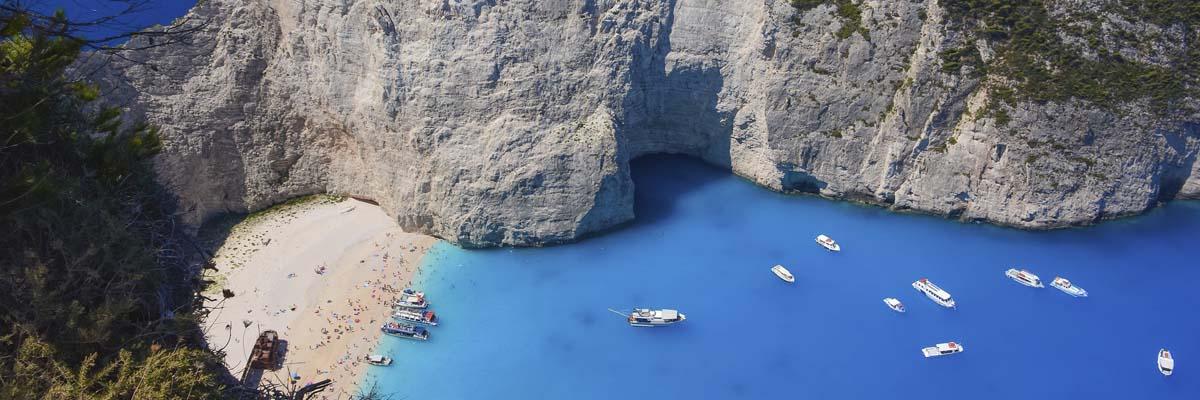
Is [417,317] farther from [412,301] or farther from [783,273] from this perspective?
[783,273]

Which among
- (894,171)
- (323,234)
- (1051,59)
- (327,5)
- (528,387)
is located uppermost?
(327,5)

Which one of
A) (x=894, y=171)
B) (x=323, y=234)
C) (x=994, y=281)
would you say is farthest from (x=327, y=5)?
(x=994, y=281)

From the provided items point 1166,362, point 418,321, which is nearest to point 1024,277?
point 1166,362

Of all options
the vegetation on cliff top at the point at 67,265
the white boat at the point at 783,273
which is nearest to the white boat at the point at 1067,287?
the white boat at the point at 783,273

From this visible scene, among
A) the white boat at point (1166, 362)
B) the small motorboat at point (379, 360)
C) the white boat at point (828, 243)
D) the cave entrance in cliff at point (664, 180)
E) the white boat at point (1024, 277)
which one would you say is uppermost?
the cave entrance in cliff at point (664, 180)

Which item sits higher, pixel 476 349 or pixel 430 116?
pixel 430 116

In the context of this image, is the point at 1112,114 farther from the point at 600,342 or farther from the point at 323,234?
the point at 323,234

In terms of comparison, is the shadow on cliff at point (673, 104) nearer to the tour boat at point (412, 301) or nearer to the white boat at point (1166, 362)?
the tour boat at point (412, 301)

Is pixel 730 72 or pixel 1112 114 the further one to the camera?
pixel 730 72
